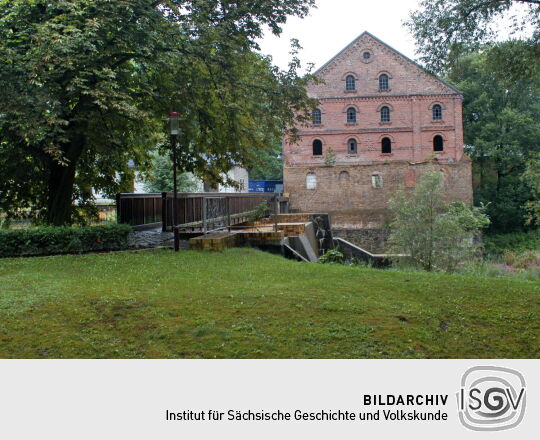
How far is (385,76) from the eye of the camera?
44875 mm

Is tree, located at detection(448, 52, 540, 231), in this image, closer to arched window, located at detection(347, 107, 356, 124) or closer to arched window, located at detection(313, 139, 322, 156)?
arched window, located at detection(347, 107, 356, 124)

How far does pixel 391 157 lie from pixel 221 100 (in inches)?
1353

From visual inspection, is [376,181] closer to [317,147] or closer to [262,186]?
[317,147]

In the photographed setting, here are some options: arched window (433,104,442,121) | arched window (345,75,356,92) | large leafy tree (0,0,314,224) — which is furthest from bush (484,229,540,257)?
large leafy tree (0,0,314,224)

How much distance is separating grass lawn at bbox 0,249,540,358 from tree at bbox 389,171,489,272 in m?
5.89

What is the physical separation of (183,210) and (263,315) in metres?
10.7

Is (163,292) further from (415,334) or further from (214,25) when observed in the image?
(214,25)

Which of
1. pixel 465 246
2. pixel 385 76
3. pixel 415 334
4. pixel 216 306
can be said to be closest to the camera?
pixel 415 334

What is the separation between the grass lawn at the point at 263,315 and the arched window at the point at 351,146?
3792 cm

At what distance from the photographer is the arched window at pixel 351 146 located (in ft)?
151

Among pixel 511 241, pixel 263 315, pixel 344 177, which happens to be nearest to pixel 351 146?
pixel 344 177

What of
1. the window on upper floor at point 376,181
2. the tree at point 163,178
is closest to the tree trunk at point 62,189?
the tree at point 163,178

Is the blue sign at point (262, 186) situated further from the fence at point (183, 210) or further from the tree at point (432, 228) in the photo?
the tree at point (432, 228)

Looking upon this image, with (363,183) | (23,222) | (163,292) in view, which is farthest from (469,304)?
(363,183)
